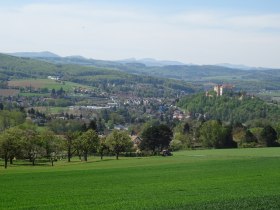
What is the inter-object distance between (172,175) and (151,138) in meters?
61.9

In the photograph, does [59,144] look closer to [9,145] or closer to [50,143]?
[50,143]

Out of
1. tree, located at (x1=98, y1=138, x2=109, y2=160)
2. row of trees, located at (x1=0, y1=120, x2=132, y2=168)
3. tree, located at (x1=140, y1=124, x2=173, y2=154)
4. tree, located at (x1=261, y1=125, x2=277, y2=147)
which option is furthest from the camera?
tree, located at (x1=261, y1=125, x2=277, y2=147)

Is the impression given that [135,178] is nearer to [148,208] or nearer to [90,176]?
[90,176]

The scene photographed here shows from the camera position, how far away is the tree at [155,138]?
115 metres

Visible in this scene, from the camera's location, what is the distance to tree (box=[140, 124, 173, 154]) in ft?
377

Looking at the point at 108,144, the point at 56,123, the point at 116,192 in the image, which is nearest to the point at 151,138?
the point at 108,144

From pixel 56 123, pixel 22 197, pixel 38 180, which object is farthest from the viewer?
pixel 56 123

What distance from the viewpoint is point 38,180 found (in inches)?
1986

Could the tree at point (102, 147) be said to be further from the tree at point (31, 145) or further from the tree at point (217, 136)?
the tree at point (217, 136)

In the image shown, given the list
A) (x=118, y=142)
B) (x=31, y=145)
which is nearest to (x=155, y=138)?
(x=118, y=142)

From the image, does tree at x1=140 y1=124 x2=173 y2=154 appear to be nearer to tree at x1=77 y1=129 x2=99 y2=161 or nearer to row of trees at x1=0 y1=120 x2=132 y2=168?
row of trees at x1=0 y1=120 x2=132 y2=168

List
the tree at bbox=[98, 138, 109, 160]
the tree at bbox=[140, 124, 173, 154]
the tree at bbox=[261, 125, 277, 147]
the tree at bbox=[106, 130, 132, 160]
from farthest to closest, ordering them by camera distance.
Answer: the tree at bbox=[261, 125, 277, 147], the tree at bbox=[140, 124, 173, 154], the tree at bbox=[106, 130, 132, 160], the tree at bbox=[98, 138, 109, 160]

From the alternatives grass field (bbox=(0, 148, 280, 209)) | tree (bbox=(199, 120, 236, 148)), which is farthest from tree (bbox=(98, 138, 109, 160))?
grass field (bbox=(0, 148, 280, 209))

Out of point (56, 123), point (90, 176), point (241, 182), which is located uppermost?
point (241, 182)
